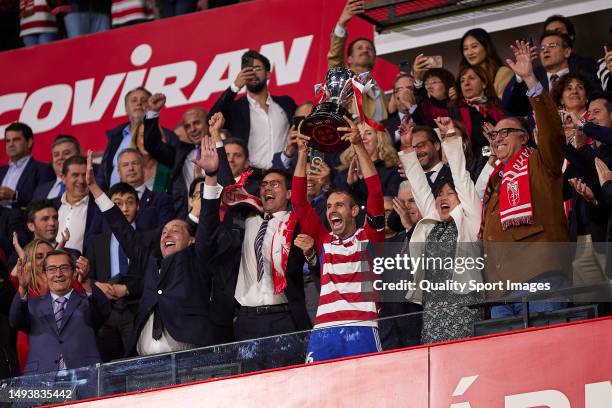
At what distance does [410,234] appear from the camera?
8.14 meters

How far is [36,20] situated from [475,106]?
18.7 feet

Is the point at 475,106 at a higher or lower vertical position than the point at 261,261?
higher

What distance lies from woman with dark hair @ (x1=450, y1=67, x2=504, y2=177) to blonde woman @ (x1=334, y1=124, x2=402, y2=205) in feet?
1.60

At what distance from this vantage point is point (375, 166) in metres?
9.34

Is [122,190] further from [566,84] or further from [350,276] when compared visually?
[566,84]

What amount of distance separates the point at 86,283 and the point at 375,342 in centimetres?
268

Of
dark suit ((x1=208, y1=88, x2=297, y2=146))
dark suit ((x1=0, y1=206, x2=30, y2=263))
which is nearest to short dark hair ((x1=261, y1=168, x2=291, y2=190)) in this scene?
dark suit ((x1=208, y1=88, x2=297, y2=146))

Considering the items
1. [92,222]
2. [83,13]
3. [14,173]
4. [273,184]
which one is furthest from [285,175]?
[83,13]

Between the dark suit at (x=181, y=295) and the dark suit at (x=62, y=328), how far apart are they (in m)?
0.25

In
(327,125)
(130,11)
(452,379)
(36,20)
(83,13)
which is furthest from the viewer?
(36,20)

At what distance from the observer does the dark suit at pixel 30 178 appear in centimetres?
1158

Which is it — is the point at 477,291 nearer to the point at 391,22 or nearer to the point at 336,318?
the point at 336,318

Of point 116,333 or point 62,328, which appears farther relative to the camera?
point 116,333

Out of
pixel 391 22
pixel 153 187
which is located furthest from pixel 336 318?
pixel 391 22
